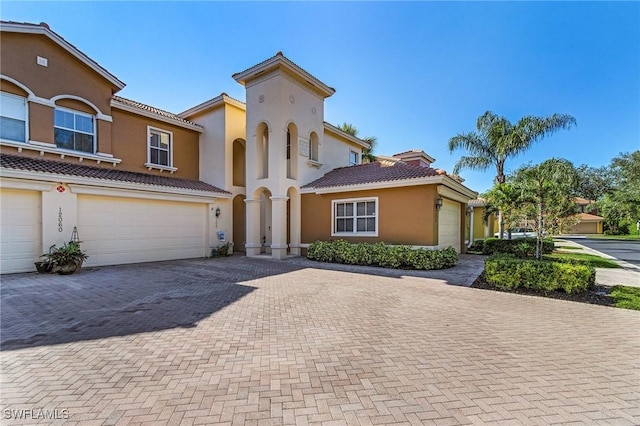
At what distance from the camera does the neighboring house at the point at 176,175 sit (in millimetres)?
→ 10531

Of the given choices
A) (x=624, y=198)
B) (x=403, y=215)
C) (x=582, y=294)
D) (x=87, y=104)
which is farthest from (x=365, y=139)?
(x=624, y=198)

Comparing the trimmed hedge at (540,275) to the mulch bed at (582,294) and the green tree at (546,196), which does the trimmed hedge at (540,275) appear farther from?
the green tree at (546,196)

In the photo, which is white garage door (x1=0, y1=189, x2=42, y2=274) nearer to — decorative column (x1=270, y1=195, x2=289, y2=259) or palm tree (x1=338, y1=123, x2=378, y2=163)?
decorative column (x1=270, y1=195, x2=289, y2=259)

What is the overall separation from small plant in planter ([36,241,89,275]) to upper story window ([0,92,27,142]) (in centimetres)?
489

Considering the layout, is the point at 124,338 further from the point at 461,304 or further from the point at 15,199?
the point at 15,199

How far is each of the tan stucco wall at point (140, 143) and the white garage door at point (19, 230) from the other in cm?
459

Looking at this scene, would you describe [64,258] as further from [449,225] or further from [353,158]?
[353,158]

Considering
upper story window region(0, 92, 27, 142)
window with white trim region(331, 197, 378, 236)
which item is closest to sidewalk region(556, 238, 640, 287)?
window with white trim region(331, 197, 378, 236)

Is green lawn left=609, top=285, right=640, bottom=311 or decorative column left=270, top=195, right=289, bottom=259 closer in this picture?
green lawn left=609, top=285, right=640, bottom=311

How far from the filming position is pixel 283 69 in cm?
1368

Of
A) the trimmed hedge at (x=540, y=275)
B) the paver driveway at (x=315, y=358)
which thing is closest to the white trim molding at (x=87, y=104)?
the paver driveway at (x=315, y=358)

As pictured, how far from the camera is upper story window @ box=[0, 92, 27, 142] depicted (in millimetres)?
10586

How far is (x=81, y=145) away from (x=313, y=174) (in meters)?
11.1

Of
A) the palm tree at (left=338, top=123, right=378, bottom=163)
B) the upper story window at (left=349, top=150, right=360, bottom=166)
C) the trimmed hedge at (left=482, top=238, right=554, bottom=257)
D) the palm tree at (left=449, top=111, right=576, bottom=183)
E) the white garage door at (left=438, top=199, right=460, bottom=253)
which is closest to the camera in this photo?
the white garage door at (left=438, top=199, right=460, bottom=253)
